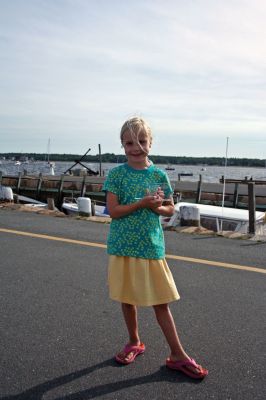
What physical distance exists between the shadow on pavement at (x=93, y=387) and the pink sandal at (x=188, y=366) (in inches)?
1.3

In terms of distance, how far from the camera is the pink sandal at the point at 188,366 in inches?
126

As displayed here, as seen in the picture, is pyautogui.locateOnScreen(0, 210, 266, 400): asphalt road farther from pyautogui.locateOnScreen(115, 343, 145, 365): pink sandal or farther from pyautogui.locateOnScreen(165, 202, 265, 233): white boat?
pyautogui.locateOnScreen(165, 202, 265, 233): white boat

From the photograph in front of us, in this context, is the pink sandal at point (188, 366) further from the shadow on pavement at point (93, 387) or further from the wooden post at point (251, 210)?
the wooden post at point (251, 210)

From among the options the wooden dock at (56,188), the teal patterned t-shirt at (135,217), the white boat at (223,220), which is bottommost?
the wooden dock at (56,188)

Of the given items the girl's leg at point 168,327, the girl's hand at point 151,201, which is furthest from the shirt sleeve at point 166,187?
the girl's leg at point 168,327

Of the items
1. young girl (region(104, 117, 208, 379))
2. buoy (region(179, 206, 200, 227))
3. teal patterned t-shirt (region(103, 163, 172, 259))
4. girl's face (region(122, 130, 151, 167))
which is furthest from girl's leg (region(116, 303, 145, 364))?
buoy (region(179, 206, 200, 227))

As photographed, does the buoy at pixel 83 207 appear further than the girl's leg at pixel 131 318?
Yes

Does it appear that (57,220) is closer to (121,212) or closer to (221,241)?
(221,241)

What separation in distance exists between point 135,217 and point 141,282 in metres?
0.44

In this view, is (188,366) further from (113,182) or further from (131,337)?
(113,182)

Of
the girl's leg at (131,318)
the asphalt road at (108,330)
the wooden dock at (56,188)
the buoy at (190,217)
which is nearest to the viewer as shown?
the asphalt road at (108,330)

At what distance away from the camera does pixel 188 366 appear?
127 inches

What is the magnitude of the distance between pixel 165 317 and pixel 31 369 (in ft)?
3.32

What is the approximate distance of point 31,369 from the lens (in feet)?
10.8
